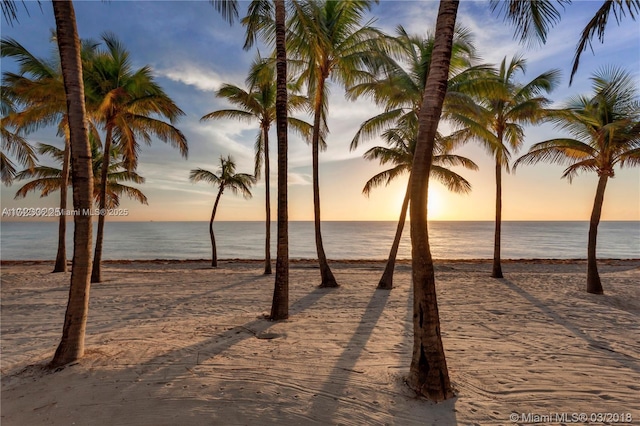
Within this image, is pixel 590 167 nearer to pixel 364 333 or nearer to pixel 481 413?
pixel 364 333

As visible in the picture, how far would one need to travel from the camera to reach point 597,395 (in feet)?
13.0

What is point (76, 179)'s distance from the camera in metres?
4.62

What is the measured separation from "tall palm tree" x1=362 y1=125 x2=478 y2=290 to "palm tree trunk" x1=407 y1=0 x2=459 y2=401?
25.7 feet

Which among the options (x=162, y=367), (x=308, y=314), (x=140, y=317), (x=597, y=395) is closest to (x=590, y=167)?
(x=597, y=395)

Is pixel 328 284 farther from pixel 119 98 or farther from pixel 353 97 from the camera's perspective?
pixel 119 98

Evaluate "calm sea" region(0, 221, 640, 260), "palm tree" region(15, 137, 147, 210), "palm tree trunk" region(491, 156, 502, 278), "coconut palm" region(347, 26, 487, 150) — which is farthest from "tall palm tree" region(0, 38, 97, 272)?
"calm sea" region(0, 221, 640, 260)

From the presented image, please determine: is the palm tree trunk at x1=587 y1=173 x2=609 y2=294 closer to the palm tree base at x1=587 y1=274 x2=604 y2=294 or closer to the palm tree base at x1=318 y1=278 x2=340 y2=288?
the palm tree base at x1=587 y1=274 x2=604 y2=294

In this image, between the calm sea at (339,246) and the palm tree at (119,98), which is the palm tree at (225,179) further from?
the calm sea at (339,246)

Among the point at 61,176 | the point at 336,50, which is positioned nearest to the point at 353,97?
the point at 336,50

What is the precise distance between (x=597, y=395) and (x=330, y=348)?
367 centimetres

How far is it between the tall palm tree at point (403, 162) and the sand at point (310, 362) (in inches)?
160

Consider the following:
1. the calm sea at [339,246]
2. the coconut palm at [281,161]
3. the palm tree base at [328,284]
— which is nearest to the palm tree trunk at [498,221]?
the palm tree base at [328,284]

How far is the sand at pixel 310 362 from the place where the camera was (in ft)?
11.8

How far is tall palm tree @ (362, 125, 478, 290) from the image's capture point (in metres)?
12.4
